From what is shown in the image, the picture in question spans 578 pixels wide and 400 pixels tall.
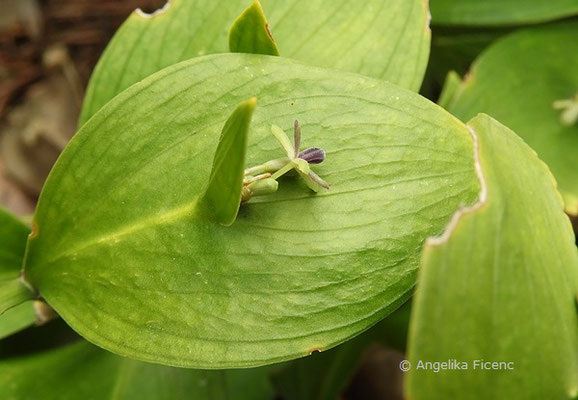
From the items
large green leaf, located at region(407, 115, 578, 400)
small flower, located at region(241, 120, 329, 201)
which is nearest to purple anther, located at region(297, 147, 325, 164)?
small flower, located at region(241, 120, 329, 201)

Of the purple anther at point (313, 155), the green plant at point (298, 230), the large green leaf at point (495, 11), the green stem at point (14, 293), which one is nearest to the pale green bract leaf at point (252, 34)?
the green plant at point (298, 230)

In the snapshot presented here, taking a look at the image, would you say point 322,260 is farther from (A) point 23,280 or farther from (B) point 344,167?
(A) point 23,280

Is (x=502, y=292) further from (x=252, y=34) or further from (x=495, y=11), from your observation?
(x=495, y=11)

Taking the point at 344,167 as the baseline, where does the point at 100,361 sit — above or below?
below

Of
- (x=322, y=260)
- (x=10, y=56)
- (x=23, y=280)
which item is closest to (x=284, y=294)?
(x=322, y=260)

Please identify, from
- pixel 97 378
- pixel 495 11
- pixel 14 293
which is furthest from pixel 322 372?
pixel 495 11

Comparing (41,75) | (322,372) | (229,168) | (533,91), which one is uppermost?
(229,168)

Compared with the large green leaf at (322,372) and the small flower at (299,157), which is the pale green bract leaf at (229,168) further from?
the large green leaf at (322,372)
